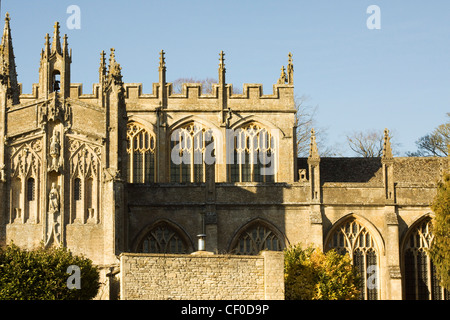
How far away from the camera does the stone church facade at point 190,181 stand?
51812mm

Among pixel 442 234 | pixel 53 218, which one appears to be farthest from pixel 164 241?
pixel 442 234

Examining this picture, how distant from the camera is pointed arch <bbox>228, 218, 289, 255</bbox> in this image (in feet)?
183

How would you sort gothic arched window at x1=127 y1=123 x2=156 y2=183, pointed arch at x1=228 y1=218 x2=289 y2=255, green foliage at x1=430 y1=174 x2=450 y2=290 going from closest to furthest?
green foliage at x1=430 y1=174 x2=450 y2=290, pointed arch at x1=228 y1=218 x2=289 y2=255, gothic arched window at x1=127 y1=123 x2=156 y2=183

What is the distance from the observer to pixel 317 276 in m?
48.9

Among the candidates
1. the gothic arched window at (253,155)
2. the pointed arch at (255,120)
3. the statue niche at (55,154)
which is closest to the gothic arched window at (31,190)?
the statue niche at (55,154)

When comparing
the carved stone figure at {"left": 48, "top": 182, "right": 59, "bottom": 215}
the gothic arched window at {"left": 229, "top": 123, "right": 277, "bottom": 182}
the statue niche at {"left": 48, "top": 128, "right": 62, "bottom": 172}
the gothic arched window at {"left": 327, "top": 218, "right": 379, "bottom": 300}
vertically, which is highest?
the gothic arched window at {"left": 229, "top": 123, "right": 277, "bottom": 182}

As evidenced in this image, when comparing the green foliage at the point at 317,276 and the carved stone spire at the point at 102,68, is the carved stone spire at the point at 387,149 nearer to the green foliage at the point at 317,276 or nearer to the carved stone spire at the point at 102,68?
the green foliage at the point at 317,276

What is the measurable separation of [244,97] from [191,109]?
2825 mm

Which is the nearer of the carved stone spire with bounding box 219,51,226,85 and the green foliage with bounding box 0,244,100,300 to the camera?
the green foliage with bounding box 0,244,100,300

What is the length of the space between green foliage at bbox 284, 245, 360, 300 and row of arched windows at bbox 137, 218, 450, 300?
17.2 ft

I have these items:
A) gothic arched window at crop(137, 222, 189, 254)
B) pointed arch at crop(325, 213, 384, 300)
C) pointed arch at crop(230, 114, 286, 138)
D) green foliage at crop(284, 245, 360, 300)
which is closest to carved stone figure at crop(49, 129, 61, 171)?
gothic arched window at crop(137, 222, 189, 254)

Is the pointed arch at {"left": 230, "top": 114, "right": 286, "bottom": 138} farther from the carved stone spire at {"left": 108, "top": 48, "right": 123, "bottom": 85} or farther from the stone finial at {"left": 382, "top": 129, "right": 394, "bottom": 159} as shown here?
the carved stone spire at {"left": 108, "top": 48, "right": 123, "bottom": 85}

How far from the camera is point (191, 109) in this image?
207ft
